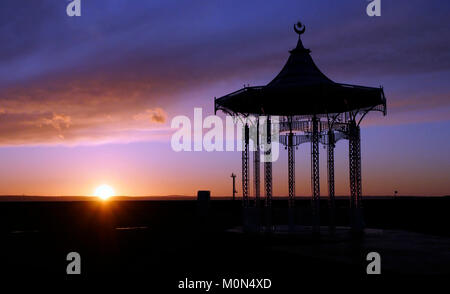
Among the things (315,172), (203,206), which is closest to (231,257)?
(315,172)

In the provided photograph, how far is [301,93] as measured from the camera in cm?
3697

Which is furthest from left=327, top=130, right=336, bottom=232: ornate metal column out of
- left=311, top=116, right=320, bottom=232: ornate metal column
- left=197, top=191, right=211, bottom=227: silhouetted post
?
left=197, top=191, right=211, bottom=227: silhouetted post

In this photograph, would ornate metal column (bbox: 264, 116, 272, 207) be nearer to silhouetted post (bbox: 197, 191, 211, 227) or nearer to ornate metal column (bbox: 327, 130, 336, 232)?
ornate metal column (bbox: 327, 130, 336, 232)

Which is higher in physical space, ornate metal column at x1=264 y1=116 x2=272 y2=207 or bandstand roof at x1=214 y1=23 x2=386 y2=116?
bandstand roof at x1=214 y1=23 x2=386 y2=116

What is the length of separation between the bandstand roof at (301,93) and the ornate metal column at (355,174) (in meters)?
2.06

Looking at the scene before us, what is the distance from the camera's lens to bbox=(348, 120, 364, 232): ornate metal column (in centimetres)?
3734

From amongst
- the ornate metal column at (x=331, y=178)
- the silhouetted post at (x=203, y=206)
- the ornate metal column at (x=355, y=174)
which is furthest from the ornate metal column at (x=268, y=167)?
the silhouetted post at (x=203, y=206)

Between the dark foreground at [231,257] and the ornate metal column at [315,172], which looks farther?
the ornate metal column at [315,172]

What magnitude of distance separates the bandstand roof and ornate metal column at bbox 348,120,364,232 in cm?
206

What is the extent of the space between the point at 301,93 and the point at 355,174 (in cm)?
688

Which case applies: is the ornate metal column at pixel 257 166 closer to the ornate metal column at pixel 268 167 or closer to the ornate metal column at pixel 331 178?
the ornate metal column at pixel 268 167

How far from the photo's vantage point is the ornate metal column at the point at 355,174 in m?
37.3
